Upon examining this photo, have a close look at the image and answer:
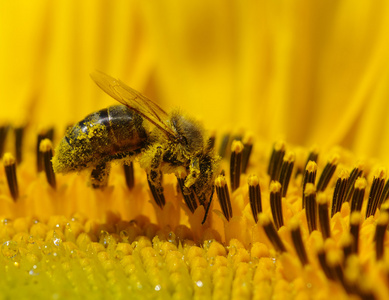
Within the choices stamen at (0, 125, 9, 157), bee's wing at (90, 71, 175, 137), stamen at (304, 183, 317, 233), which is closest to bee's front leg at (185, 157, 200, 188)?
bee's wing at (90, 71, 175, 137)

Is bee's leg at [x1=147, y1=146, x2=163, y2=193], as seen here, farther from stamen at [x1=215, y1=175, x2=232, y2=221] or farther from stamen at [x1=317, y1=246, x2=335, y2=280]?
stamen at [x1=317, y1=246, x2=335, y2=280]

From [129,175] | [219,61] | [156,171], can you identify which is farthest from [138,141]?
[219,61]

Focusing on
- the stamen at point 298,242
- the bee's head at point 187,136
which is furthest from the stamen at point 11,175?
the stamen at point 298,242

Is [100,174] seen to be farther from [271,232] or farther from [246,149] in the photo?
[246,149]

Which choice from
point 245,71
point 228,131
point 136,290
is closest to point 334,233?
point 136,290

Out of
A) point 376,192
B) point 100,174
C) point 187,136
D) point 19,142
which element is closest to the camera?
point 187,136

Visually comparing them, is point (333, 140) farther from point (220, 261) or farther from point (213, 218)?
point (220, 261)

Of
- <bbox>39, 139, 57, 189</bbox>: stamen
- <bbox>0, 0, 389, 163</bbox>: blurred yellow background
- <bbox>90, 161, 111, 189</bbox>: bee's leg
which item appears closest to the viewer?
<bbox>90, 161, 111, 189</bbox>: bee's leg
